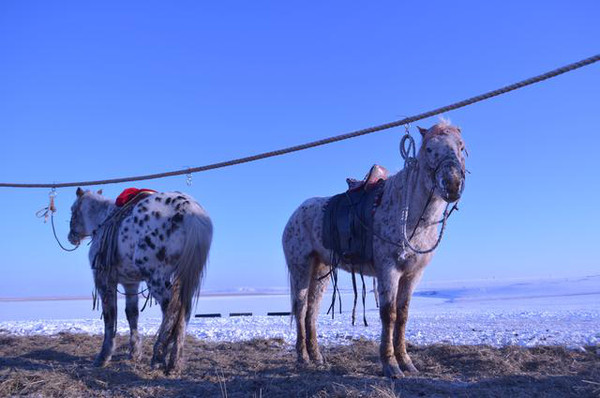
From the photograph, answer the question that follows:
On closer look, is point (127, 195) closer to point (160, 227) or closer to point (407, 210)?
point (160, 227)

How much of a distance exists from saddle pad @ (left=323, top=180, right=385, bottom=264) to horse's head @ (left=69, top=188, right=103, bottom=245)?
3.72 meters

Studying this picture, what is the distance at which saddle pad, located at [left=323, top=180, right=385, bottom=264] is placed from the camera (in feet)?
19.6

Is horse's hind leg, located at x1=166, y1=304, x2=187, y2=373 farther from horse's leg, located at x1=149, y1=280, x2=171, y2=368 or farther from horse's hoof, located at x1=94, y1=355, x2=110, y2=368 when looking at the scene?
horse's hoof, located at x1=94, y1=355, x2=110, y2=368

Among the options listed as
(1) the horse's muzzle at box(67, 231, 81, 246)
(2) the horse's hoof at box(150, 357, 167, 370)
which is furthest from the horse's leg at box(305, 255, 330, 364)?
(1) the horse's muzzle at box(67, 231, 81, 246)

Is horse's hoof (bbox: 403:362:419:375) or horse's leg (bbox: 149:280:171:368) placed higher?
horse's leg (bbox: 149:280:171:368)

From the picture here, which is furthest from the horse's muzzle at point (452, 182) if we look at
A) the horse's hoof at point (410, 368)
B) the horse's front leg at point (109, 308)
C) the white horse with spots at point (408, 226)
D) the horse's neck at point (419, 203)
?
the horse's front leg at point (109, 308)

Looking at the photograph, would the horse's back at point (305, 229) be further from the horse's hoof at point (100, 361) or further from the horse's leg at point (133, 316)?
the horse's hoof at point (100, 361)

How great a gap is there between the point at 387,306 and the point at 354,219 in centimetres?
117

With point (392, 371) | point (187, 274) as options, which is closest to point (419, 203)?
point (392, 371)

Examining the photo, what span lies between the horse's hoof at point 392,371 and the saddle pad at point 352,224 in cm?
123

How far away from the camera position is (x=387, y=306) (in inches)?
212

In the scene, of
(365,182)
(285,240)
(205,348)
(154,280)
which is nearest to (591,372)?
(365,182)

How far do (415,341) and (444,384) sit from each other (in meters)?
3.37

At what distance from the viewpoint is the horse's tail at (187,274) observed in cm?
563
